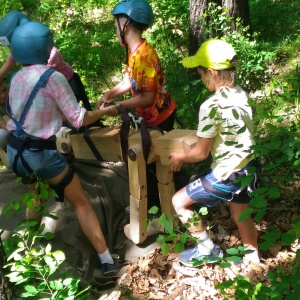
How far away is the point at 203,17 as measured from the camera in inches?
236

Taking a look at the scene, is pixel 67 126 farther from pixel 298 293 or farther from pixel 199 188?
pixel 298 293

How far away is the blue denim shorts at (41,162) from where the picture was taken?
329cm

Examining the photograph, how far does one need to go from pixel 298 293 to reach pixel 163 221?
0.78 m

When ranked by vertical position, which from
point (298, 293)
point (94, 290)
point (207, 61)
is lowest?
point (94, 290)

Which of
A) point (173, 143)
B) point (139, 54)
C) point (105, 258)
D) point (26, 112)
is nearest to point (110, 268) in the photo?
point (105, 258)

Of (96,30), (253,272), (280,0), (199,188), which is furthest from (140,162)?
(280,0)

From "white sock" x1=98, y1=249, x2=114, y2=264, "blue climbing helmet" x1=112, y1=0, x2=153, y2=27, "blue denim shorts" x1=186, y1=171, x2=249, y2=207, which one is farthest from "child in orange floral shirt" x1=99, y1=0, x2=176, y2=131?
Result: "white sock" x1=98, y1=249, x2=114, y2=264

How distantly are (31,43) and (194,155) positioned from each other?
4.36 ft

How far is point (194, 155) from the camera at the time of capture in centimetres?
327

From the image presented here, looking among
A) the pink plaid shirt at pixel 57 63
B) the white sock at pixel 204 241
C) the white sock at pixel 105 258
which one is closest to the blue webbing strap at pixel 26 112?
the white sock at pixel 105 258

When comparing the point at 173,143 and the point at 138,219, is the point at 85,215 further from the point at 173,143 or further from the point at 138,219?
the point at 173,143

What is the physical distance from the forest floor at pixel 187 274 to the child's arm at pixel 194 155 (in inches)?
26.3

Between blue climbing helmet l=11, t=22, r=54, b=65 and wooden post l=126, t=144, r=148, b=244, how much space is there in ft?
3.28

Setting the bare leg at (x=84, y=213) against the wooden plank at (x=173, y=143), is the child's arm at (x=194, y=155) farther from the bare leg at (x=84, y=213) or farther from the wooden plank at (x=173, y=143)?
the bare leg at (x=84, y=213)
